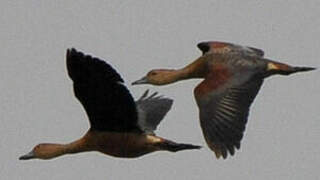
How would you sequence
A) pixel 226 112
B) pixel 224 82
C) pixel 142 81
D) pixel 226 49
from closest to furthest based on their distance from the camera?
1. pixel 226 112
2. pixel 224 82
3. pixel 226 49
4. pixel 142 81

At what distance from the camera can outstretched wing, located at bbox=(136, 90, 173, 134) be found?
1190 inches

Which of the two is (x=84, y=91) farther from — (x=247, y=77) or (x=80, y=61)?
(x=247, y=77)

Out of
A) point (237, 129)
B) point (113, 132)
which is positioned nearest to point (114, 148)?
point (113, 132)

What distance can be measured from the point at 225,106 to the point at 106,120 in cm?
193

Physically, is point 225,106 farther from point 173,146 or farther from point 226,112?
point 173,146

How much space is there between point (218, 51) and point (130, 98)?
4220mm

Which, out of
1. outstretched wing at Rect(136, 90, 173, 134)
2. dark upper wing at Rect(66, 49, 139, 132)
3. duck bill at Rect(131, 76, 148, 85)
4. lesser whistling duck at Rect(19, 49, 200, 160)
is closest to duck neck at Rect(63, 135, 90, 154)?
lesser whistling duck at Rect(19, 49, 200, 160)

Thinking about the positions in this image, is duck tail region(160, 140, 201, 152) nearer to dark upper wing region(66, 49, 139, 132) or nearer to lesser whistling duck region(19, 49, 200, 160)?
lesser whistling duck region(19, 49, 200, 160)

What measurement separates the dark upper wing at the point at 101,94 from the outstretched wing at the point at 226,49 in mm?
3280

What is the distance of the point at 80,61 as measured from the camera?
2586 centimetres

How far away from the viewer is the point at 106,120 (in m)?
27.7

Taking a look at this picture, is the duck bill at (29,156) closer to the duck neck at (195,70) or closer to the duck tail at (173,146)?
the duck tail at (173,146)

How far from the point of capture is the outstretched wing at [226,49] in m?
30.5

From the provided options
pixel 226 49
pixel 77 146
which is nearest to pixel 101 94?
pixel 77 146
